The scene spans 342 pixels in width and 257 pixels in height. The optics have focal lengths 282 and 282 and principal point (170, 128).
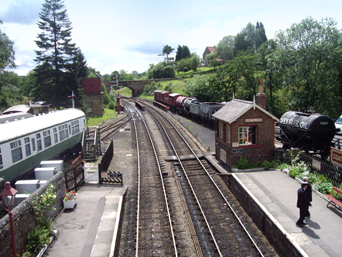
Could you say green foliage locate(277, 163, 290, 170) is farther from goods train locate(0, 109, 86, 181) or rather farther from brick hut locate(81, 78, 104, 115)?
brick hut locate(81, 78, 104, 115)

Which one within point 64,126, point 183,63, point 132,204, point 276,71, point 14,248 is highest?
point 183,63

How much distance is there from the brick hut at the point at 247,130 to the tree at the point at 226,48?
78.3 m

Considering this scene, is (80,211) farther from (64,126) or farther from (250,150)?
(250,150)

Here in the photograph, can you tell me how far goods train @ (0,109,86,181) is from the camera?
12421mm

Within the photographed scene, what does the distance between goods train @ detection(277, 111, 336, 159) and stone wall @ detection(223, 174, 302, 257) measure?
6.10 m

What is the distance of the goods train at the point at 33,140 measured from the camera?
12.4m

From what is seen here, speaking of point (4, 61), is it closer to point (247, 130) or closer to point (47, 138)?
point (47, 138)

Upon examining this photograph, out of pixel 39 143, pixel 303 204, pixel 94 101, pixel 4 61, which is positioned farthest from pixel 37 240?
pixel 94 101

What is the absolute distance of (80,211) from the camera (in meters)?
11.7

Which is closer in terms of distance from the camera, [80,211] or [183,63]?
[80,211]

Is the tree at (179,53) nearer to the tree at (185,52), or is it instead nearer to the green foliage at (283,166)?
the tree at (185,52)

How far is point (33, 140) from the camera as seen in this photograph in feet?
49.2

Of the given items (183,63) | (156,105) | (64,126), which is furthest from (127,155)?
(183,63)

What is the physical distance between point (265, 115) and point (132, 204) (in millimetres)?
9525
